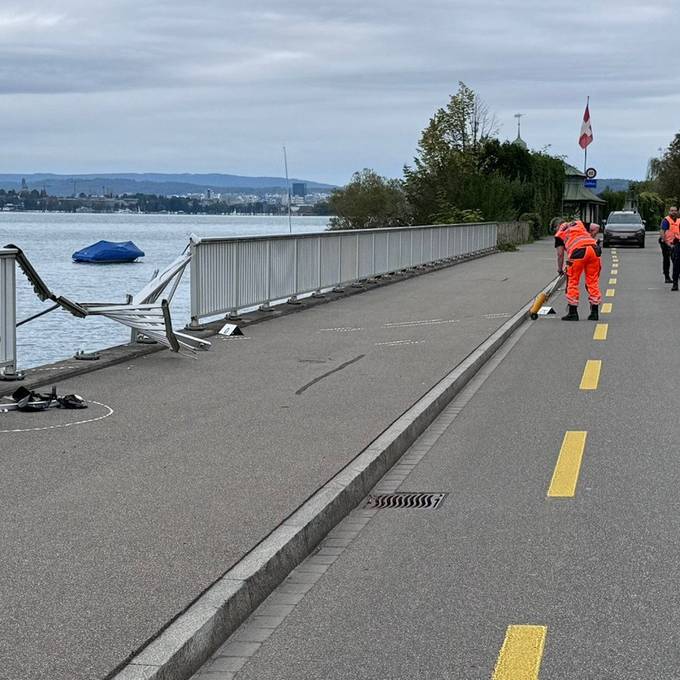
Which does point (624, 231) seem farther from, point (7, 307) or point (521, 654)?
point (521, 654)

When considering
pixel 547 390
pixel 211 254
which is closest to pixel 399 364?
pixel 547 390

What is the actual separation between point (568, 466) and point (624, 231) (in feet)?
157

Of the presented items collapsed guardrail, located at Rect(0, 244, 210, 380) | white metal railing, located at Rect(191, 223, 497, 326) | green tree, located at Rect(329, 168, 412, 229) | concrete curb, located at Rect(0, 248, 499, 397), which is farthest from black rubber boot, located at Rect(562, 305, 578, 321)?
green tree, located at Rect(329, 168, 412, 229)

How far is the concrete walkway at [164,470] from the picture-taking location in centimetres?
468

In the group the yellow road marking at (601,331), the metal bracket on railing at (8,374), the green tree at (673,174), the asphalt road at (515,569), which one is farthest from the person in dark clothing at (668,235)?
the green tree at (673,174)

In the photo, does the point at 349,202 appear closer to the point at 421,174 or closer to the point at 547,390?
the point at 421,174

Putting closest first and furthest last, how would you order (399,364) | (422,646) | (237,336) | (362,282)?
(422,646)
(399,364)
(237,336)
(362,282)

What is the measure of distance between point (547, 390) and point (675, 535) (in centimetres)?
556

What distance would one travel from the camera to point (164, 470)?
743 centimetres

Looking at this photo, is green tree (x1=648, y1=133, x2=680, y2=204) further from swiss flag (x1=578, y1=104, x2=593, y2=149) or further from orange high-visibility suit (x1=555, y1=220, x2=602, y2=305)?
orange high-visibility suit (x1=555, y1=220, x2=602, y2=305)

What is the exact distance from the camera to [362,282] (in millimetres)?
25891

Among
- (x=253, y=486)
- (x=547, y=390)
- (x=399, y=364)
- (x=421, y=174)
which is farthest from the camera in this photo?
(x=421, y=174)

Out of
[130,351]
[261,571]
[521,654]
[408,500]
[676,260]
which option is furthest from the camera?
[676,260]

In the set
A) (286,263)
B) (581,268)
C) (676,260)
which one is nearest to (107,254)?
(676,260)
